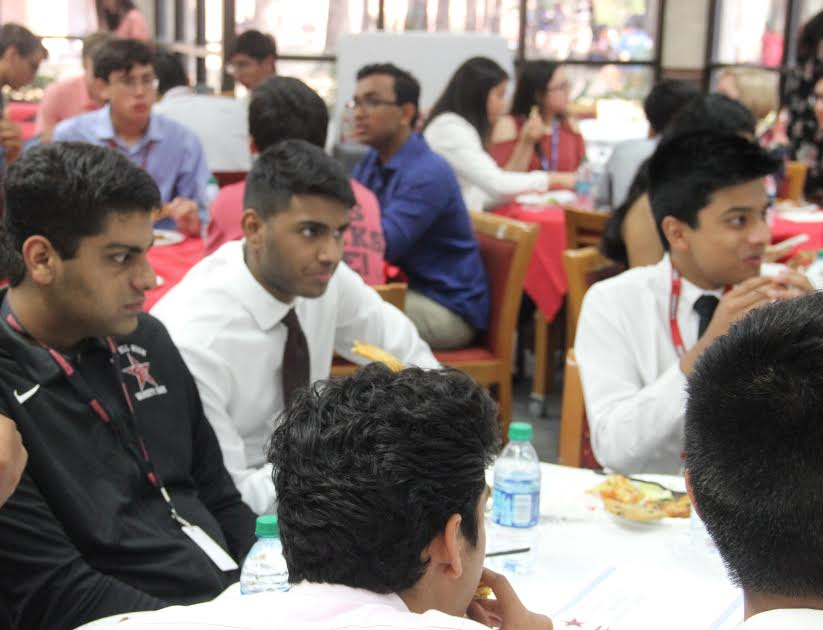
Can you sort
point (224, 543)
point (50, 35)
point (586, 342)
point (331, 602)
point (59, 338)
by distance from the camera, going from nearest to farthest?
point (331, 602) < point (59, 338) < point (224, 543) < point (586, 342) < point (50, 35)

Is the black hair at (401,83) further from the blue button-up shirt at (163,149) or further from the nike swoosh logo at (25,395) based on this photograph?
the nike swoosh logo at (25,395)

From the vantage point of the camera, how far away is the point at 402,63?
7.70 m

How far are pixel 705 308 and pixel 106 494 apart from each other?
4.37 feet

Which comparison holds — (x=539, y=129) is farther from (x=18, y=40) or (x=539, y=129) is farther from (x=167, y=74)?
(x=18, y=40)

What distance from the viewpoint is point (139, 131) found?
4.47 meters

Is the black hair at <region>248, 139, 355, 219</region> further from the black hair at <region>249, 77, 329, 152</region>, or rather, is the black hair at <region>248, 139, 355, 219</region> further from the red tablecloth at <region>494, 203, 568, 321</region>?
the red tablecloth at <region>494, 203, 568, 321</region>

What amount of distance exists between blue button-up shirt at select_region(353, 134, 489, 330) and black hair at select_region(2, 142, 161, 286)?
81.1 inches

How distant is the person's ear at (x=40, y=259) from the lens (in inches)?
72.4

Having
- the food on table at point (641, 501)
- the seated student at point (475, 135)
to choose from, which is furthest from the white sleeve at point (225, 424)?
the seated student at point (475, 135)

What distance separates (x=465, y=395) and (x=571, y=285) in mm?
2107

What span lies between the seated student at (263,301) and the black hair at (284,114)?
45.0 inches

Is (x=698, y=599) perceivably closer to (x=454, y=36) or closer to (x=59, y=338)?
(x=59, y=338)

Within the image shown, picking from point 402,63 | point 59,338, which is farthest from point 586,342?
point 402,63

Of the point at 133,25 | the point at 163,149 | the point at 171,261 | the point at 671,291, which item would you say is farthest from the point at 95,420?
the point at 133,25
